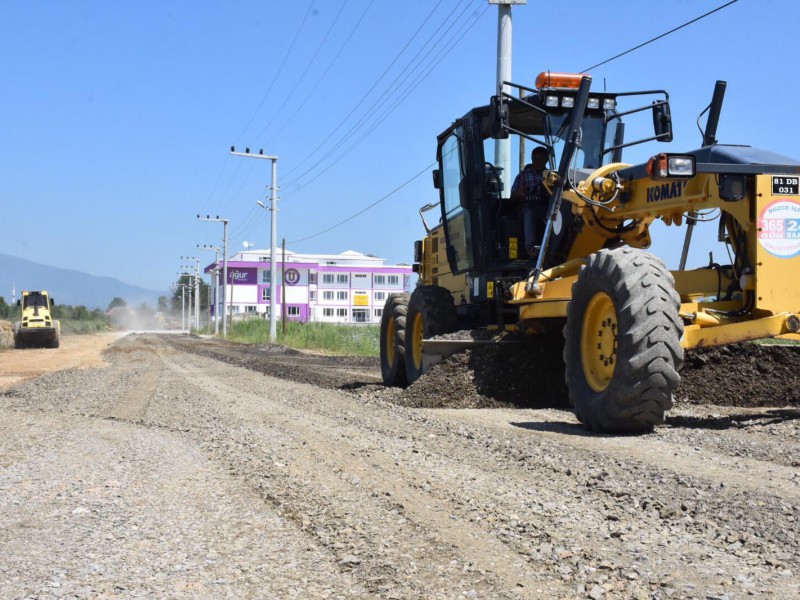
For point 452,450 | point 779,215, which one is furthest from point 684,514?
point 779,215

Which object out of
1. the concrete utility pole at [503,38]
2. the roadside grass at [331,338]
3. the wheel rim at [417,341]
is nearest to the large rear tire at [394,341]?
the wheel rim at [417,341]

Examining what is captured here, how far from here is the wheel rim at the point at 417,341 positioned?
11125 millimetres

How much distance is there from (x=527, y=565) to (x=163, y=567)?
146 cm

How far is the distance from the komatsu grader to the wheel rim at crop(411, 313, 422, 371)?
0.07 feet

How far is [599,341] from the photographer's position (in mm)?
7062

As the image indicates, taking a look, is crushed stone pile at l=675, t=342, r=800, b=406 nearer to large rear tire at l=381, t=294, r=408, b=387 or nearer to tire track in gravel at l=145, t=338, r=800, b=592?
tire track in gravel at l=145, t=338, r=800, b=592

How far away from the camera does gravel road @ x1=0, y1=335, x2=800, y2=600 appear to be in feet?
10.6

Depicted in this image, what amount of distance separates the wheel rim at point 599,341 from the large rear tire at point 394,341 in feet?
15.6

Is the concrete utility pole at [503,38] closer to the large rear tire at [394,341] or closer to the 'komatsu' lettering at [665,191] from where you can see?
the large rear tire at [394,341]

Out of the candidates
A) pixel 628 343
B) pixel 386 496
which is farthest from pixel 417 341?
pixel 386 496

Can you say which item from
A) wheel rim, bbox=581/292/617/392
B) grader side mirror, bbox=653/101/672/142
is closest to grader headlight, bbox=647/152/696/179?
wheel rim, bbox=581/292/617/392

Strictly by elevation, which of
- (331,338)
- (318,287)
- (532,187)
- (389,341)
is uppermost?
(318,287)

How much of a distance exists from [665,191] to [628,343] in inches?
65.8

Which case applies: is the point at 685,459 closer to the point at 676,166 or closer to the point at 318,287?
the point at 676,166
